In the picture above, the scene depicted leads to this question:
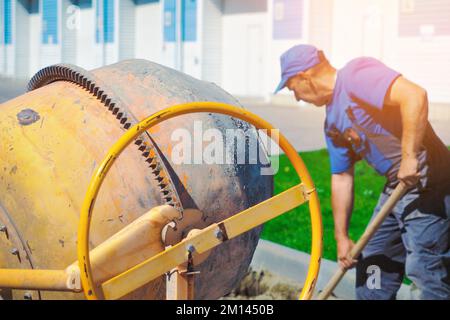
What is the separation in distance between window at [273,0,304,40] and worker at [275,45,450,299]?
31 cm

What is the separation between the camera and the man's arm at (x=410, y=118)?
307 cm

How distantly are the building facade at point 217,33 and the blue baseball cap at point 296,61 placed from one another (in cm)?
10

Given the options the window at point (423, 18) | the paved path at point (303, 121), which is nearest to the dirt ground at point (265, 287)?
the paved path at point (303, 121)

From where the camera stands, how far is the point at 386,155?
3213mm

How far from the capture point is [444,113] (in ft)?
10.9

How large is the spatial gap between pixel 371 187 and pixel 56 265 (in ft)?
6.05

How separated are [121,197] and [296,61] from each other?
1.47 meters

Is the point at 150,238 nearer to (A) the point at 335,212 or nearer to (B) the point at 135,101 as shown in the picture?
(B) the point at 135,101

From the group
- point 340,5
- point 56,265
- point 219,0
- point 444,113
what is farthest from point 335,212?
A: point 56,265

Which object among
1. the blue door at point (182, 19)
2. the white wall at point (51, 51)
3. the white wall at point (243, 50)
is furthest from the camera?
the blue door at point (182, 19)

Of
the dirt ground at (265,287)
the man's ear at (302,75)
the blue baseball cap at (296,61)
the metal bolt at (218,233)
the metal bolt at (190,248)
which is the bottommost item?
the dirt ground at (265,287)

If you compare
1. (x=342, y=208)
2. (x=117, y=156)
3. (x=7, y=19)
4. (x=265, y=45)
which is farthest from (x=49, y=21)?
(x=117, y=156)

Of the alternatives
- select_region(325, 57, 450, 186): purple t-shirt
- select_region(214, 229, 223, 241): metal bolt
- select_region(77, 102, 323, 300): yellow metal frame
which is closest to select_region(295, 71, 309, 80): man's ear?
select_region(325, 57, 450, 186): purple t-shirt

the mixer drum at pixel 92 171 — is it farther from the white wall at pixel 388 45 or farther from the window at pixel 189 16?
the window at pixel 189 16
